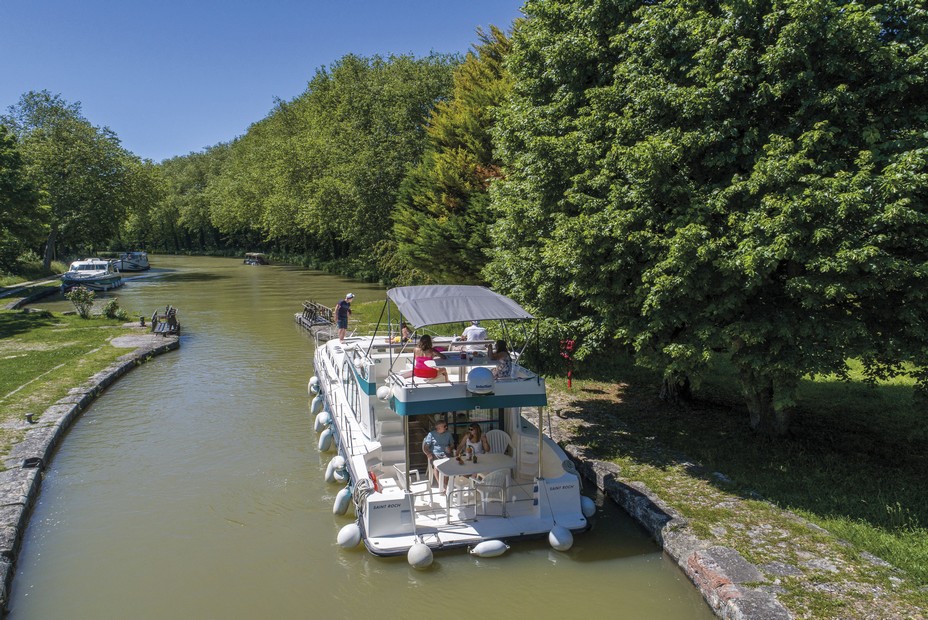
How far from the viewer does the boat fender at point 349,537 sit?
31.0ft

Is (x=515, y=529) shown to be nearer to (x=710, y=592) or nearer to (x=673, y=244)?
(x=710, y=592)

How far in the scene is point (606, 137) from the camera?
1188 cm

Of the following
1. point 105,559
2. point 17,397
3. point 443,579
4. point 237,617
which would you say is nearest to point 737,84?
point 443,579

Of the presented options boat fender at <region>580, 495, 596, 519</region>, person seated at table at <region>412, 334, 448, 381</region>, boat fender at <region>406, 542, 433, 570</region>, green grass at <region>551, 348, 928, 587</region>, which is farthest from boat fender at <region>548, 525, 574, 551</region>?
person seated at table at <region>412, 334, 448, 381</region>

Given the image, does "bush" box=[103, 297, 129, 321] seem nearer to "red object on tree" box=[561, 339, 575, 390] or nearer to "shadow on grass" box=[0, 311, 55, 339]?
"shadow on grass" box=[0, 311, 55, 339]

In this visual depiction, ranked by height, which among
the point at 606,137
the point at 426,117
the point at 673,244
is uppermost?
the point at 426,117

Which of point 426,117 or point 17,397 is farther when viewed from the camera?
point 426,117

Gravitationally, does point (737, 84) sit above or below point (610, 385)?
above

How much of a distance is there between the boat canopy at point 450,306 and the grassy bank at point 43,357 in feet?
29.2

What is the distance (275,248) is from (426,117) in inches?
1999

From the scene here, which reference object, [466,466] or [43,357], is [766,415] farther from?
[43,357]

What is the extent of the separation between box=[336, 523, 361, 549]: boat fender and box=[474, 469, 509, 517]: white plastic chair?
1939mm

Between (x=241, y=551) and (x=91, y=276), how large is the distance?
133 ft

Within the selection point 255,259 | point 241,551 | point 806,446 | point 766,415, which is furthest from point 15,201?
point 255,259
